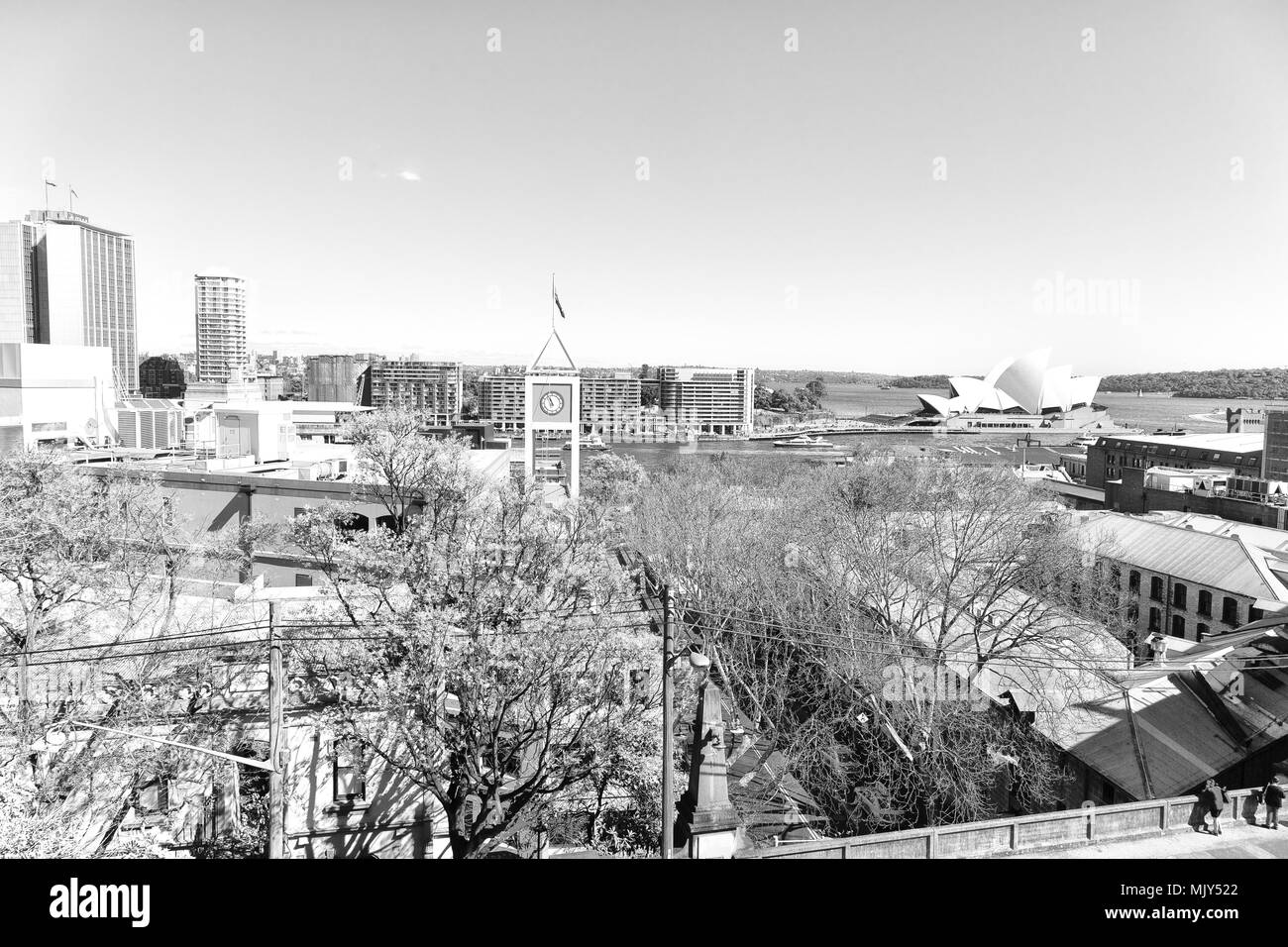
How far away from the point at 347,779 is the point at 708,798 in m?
5.69

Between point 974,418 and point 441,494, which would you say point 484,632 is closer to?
point 441,494

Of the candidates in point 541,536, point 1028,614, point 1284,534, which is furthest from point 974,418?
point 541,536

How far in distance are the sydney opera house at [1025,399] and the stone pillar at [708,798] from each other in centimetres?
13581

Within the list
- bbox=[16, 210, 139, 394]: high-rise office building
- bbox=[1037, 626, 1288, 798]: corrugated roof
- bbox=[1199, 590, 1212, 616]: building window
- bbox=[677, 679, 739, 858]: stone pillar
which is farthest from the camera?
bbox=[16, 210, 139, 394]: high-rise office building

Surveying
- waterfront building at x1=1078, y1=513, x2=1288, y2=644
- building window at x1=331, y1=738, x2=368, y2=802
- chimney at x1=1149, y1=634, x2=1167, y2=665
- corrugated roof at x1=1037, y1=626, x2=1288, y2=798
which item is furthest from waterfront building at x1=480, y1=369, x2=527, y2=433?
building window at x1=331, y1=738, x2=368, y2=802

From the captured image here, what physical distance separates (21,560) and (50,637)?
4.61 feet

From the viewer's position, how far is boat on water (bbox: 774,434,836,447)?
141 metres

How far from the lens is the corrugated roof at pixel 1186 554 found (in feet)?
73.2

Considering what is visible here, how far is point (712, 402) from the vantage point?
190125 millimetres

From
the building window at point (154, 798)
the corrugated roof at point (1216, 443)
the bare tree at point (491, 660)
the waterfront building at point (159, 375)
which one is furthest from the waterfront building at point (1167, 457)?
the waterfront building at point (159, 375)

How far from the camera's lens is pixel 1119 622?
856 inches

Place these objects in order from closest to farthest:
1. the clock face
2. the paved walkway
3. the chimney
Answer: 1. the paved walkway
2. the chimney
3. the clock face

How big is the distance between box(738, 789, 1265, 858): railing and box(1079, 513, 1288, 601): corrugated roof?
49.3 feet

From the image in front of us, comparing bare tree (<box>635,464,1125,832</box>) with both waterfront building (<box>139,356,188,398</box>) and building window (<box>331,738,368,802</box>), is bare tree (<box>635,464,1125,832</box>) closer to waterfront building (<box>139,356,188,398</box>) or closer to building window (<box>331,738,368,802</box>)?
building window (<box>331,738,368,802</box>)
